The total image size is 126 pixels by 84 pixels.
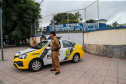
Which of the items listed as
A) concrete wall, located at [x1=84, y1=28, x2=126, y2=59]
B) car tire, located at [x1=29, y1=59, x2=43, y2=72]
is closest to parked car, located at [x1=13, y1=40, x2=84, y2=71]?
car tire, located at [x1=29, y1=59, x2=43, y2=72]

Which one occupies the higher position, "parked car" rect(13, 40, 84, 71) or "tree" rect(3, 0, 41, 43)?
"tree" rect(3, 0, 41, 43)

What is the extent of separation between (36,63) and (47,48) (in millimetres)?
883

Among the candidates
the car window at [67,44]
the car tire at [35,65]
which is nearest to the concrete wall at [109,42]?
the car window at [67,44]

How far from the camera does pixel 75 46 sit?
5.72 m

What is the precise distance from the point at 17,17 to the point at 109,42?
1402 centimetres

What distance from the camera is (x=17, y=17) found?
47.3 feet

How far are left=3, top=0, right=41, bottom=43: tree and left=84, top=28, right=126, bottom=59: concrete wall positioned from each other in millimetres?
10839

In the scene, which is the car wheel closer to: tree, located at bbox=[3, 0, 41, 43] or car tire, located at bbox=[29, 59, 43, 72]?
car tire, located at bbox=[29, 59, 43, 72]

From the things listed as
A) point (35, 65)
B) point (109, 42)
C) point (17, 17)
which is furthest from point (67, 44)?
point (17, 17)

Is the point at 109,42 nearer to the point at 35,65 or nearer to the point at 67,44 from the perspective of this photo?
the point at 67,44

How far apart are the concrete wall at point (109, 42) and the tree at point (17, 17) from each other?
10839mm

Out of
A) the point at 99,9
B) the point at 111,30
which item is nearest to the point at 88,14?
the point at 99,9

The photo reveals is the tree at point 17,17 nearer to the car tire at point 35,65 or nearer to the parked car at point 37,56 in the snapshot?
the parked car at point 37,56

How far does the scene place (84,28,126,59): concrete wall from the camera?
616cm
